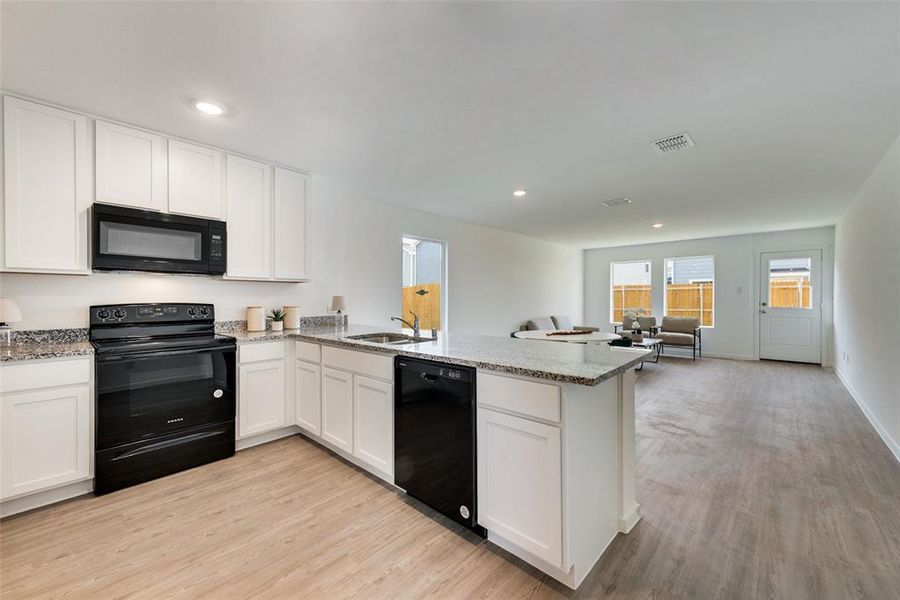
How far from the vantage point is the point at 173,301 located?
2.88m

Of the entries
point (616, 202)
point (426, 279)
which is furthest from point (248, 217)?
point (616, 202)

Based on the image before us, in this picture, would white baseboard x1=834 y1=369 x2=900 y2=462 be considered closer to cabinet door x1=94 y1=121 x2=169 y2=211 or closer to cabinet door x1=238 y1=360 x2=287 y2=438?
cabinet door x1=238 y1=360 x2=287 y2=438

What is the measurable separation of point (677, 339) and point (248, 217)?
7083 millimetres

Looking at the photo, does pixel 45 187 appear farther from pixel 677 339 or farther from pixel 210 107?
pixel 677 339

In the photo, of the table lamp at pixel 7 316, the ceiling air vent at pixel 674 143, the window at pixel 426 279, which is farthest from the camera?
the window at pixel 426 279

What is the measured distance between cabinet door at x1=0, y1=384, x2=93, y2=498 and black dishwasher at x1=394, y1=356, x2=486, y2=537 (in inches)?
72.4

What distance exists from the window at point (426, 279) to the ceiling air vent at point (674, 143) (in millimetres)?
3037

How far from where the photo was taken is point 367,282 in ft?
Result: 14.0

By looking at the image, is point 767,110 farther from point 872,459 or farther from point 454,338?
point 872,459

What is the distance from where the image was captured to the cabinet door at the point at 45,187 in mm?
2117

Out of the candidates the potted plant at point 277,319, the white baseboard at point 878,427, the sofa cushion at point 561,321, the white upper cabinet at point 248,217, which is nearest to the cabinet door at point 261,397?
the potted plant at point 277,319

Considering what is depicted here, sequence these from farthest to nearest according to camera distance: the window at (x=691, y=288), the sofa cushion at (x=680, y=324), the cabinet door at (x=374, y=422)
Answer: the window at (x=691, y=288) < the sofa cushion at (x=680, y=324) < the cabinet door at (x=374, y=422)

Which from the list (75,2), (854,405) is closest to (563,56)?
(75,2)

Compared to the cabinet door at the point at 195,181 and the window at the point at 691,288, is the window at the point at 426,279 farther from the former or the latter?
the window at the point at 691,288
